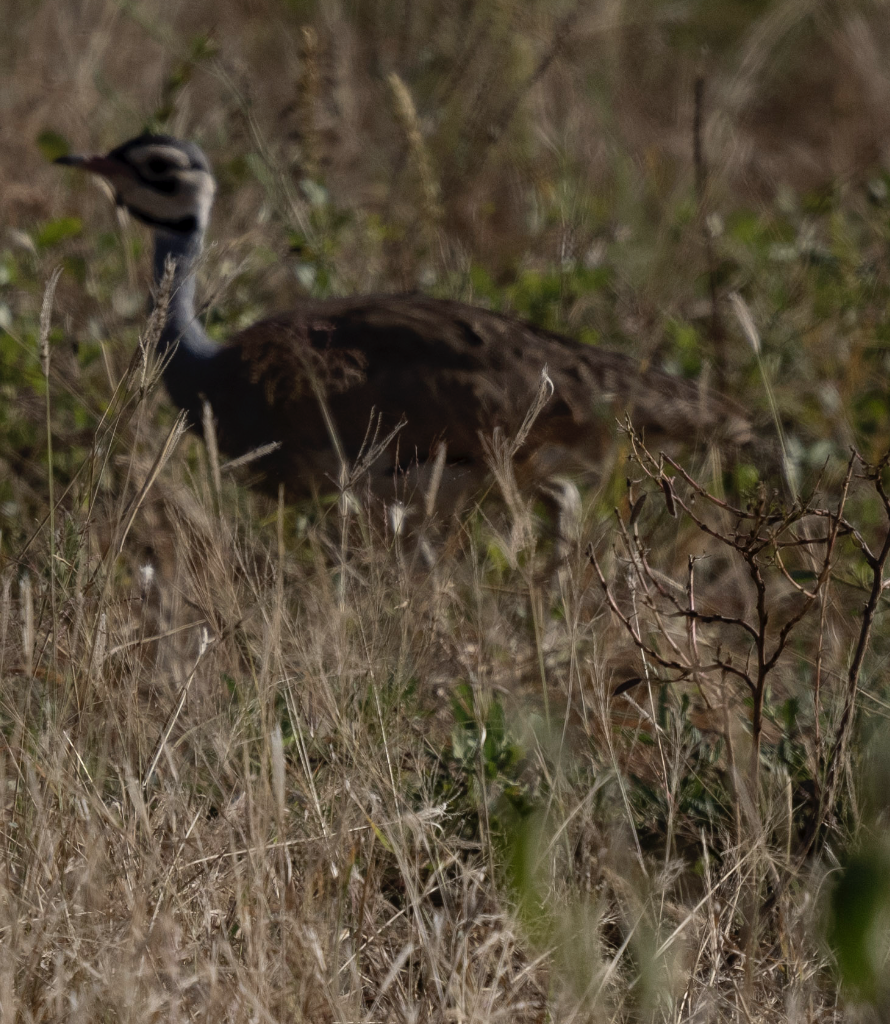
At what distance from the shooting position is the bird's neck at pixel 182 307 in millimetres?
4238

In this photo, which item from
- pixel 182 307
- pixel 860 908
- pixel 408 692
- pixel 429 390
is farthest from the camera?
pixel 182 307

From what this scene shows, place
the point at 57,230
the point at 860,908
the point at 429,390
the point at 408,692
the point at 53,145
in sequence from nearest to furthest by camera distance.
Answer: the point at 860,908 → the point at 408,692 → the point at 429,390 → the point at 57,230 → the point at 53,145

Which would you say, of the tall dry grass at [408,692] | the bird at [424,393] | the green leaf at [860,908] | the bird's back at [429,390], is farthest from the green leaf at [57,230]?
the green leaf at [860,908]

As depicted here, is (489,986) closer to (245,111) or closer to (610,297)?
(245,111)

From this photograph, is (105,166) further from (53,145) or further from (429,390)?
(429,390)

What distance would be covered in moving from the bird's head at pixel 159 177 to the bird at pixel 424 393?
2.15ft

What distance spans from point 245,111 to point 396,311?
764mm

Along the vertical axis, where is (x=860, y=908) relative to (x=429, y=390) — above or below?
above

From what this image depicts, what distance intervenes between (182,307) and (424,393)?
3.10ft

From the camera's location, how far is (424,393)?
4.02 m

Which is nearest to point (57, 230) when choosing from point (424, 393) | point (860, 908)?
point (424, 393)

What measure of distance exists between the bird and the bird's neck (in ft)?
0.09

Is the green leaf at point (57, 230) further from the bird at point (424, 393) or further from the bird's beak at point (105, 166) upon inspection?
the bird at point (424, 393)

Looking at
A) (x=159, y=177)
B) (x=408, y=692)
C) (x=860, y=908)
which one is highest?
(x=159, y=177)
